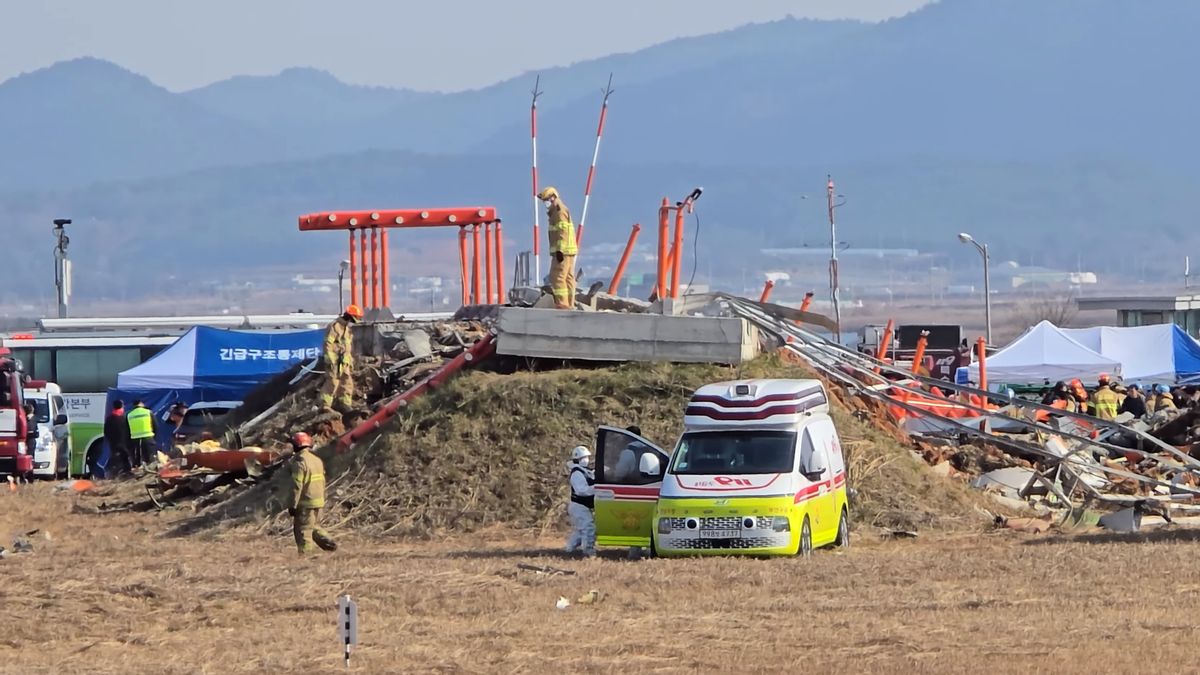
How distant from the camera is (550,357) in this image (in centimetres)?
2773

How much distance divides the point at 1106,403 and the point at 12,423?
64.6 feet

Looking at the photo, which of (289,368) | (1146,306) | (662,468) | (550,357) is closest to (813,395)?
(662,468)

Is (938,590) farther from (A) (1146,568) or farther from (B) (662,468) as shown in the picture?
(B) (662,468)

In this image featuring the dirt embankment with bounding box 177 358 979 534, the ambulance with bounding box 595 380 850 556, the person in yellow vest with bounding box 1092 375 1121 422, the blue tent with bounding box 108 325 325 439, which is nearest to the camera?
the ambulance with bounding box 595 380 850 556

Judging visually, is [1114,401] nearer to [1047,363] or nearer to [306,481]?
[1047,363]

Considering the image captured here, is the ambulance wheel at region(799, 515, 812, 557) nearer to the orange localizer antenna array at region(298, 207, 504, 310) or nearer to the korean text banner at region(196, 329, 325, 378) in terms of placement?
the orange localizer antenna array at region(298, 207, 504, 310)

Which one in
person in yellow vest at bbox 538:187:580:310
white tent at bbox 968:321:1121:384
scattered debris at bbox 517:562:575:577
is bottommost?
scattered debris at bbox 517:562:575:577

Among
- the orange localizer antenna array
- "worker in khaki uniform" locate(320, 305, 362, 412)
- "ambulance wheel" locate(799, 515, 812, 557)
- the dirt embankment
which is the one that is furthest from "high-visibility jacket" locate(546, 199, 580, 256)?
"ambulance wheel" locate(799, 515, 812, 557)

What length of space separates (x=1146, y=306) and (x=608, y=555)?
6259cm

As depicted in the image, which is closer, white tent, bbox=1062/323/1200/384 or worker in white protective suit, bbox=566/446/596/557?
worker in white protective suit, bbox=566/446/596/557

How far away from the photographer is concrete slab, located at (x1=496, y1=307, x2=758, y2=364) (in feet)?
87.5

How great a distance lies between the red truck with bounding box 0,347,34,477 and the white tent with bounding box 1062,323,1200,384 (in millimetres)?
25003

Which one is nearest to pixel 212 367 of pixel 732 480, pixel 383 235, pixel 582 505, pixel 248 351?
pixel 248 351

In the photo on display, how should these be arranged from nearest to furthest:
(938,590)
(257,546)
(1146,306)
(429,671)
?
(429,671), (938,590), (257,546), (1146,306)
